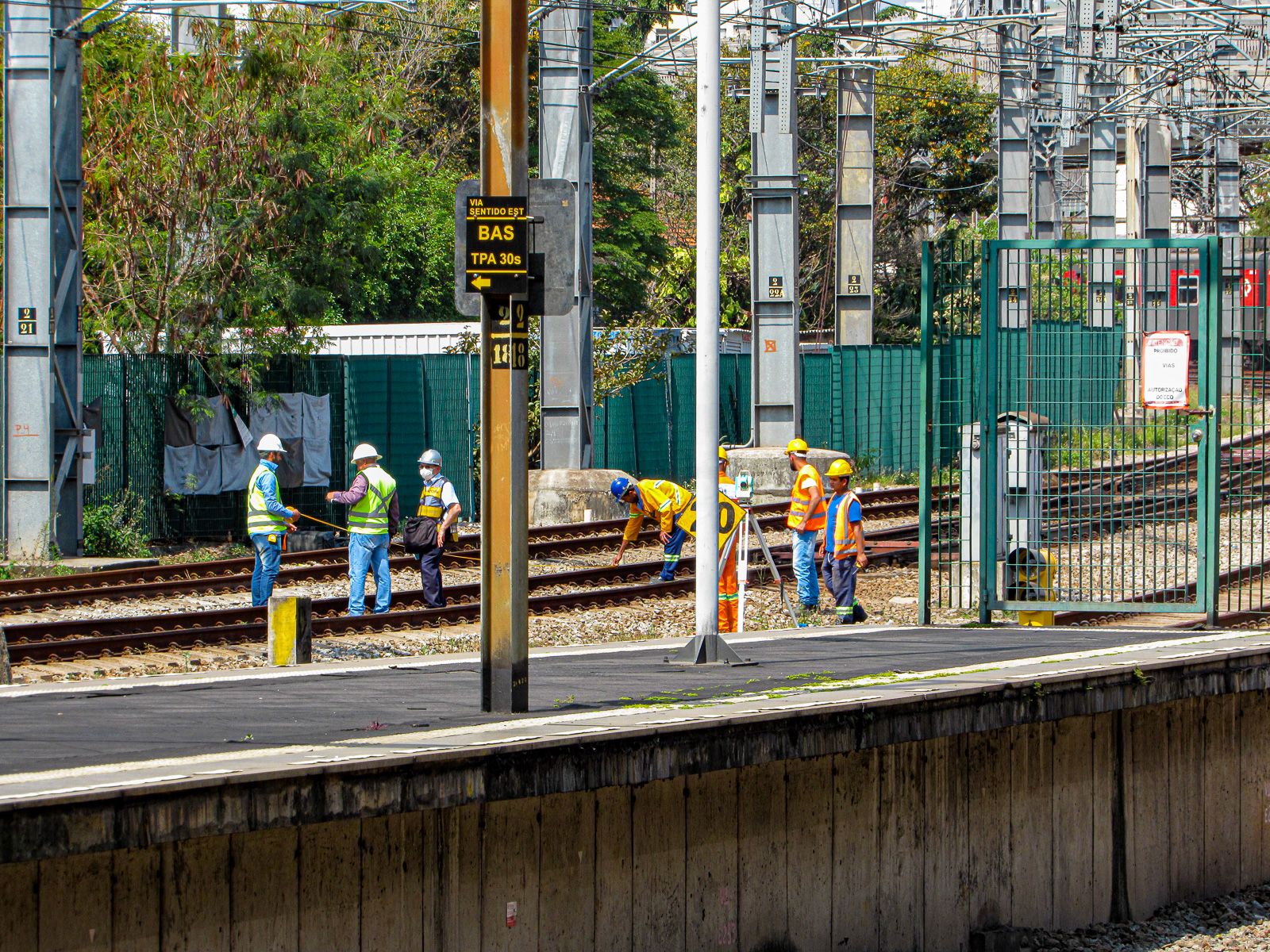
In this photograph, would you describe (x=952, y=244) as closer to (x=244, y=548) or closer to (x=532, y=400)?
(x=244, y=548)

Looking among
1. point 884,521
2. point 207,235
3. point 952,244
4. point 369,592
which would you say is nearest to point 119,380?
point 207,235

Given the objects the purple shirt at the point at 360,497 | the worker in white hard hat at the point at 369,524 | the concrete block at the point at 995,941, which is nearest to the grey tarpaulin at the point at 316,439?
the worker in white hard hat at the point at 369,524

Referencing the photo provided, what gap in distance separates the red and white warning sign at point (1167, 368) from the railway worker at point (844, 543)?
14.8ft

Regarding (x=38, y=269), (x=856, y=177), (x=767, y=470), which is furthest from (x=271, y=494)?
(x=856, y=177)

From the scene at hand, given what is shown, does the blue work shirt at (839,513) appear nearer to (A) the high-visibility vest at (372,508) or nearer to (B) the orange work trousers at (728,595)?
(B) the orange work trousers at (728,595)

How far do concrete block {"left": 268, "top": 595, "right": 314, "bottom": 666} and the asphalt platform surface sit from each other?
1.36m

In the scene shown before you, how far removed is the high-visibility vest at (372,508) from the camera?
1530cm

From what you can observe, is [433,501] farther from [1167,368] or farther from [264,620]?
[1167,368]

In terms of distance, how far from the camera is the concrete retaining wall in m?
5.16

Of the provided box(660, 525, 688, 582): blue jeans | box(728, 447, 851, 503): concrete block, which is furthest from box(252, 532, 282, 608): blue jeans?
box(728, 447, 851, 503): concrete block

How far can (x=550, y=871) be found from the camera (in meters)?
6.21

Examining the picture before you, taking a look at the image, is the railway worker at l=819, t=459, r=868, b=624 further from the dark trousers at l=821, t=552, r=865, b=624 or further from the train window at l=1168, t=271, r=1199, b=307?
the train window at l=1168, t=271, r=1199, b=307

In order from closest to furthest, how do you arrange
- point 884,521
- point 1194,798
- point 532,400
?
point 1194,798 < point 884,521 < point 532,400

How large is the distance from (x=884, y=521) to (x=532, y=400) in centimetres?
867
